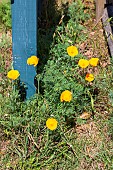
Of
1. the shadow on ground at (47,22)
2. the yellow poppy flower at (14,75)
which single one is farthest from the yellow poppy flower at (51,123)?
the shadow on ground at (47,22)

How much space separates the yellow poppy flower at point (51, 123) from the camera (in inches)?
117

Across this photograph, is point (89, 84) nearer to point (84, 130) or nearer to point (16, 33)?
point (84, 130)

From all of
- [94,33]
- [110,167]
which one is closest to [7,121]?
[110,167]

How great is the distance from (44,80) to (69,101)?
0.32 metres

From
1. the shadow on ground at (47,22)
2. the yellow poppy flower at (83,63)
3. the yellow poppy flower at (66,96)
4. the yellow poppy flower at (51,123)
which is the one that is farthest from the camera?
the shadow on ground at (47,22)

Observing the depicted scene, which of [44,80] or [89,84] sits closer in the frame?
[44,80]

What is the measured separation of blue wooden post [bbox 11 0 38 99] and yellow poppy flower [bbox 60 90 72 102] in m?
0.38

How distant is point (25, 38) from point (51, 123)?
2.44 ft

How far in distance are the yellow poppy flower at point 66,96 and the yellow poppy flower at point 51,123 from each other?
20cm

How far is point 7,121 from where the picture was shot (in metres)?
3.21

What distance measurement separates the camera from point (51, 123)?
9.86ft

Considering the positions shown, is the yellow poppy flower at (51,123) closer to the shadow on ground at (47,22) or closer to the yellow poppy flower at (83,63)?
the yellow poppy flower at (83,63)

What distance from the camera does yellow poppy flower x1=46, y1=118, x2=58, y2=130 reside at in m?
2.98

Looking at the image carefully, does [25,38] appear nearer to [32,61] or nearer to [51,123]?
[32,61]
